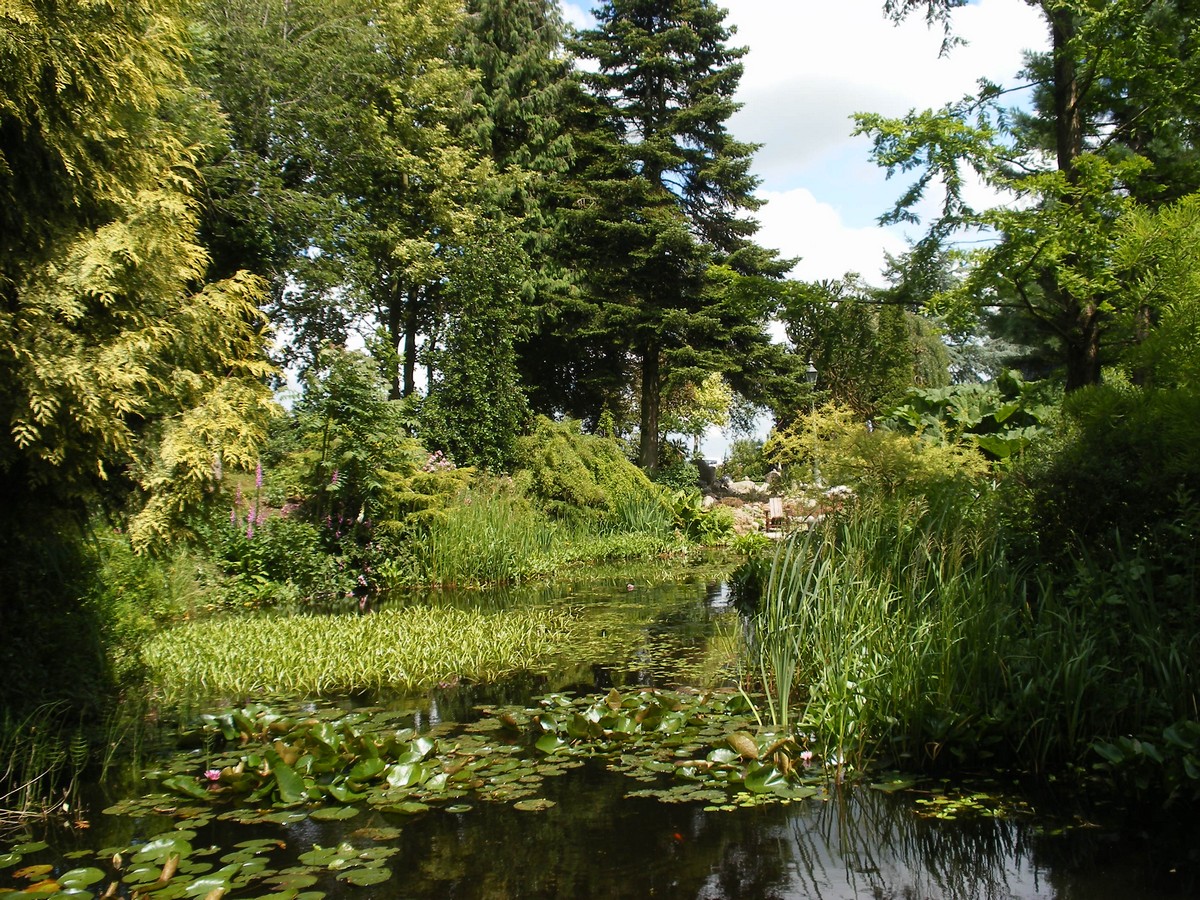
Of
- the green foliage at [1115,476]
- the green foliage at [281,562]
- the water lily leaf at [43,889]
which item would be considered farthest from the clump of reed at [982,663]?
the green foliage at [281,562]

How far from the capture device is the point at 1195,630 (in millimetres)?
3578

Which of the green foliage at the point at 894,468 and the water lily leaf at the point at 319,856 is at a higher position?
the green foliage at the point at 894,468

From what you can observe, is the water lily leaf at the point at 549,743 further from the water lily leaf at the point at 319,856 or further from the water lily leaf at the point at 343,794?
the water lily leaf at the point at 319,856

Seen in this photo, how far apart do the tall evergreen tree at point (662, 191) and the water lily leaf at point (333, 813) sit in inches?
656

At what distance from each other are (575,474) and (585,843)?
1182cm

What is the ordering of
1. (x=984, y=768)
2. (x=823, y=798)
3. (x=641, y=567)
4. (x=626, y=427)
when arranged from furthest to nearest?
(x=626, y=427), (x=641, y=567), (x=984, y=768), (x=823, y=798)

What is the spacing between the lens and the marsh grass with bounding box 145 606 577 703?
5566 mm

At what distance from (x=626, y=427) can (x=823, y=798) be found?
885 inches

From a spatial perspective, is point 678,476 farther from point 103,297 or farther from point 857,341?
point 103,297

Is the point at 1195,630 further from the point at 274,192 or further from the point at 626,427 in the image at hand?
the point at 626,427

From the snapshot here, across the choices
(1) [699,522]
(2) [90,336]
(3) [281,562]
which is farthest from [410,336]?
(2) [90,336]

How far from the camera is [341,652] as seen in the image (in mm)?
6113

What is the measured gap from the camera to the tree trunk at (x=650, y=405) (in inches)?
827

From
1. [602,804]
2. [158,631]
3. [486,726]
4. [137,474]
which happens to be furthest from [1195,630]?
[158,631]
